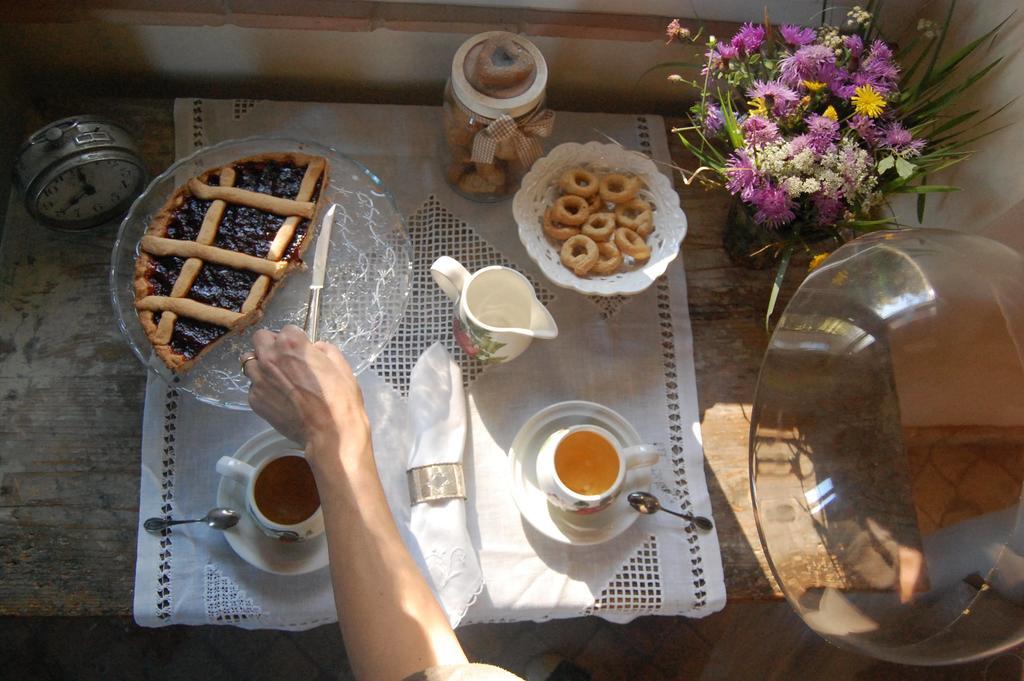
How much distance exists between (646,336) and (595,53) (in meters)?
0.48

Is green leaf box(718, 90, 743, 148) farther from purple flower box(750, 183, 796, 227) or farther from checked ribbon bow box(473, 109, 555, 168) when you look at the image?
checked ribbon bow box(473, 109, 555, 168)

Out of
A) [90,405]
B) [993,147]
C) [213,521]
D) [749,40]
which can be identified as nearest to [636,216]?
[749,40]

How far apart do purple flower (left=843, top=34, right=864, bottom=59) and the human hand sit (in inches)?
30.6

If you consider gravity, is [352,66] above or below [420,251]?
above

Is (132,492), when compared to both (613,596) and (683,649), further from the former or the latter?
(683,649)

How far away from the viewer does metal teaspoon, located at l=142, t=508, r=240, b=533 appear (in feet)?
3.10

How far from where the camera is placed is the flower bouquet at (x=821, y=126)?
926mm

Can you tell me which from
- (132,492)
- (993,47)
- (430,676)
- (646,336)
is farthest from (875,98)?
(132,492)

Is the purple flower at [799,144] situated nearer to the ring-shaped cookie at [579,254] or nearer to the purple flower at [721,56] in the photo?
the purple flower at [721,56]

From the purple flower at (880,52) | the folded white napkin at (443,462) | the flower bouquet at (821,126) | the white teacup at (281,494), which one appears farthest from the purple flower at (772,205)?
the white teacup at (281,494)

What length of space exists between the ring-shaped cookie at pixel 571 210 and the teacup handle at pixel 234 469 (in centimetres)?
55

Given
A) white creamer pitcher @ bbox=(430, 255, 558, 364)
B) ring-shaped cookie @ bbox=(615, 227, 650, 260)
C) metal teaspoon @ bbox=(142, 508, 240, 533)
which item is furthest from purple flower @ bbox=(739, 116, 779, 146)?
metal teaspoon @ bbox=(142, 508, 240, 533)

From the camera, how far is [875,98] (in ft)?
3.03

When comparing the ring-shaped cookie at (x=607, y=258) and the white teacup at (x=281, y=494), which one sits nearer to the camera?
the white teacup at (x=281, y=494)
